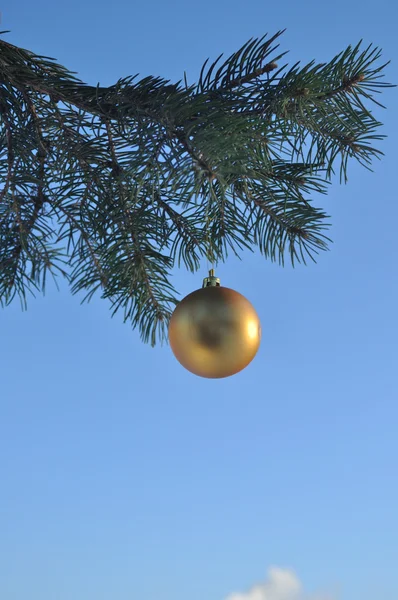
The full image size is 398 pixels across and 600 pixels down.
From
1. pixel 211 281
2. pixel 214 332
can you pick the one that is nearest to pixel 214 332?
pixel 214 332

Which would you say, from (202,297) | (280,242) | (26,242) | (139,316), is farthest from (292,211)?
(26,242)

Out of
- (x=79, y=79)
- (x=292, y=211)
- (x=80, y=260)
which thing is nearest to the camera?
(x=79, y=79)

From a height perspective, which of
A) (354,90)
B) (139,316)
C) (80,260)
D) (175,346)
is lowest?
(175,346)

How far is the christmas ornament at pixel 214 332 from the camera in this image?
126 cm

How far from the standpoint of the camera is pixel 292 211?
150cm

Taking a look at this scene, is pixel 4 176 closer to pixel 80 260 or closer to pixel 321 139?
pixel 80 260

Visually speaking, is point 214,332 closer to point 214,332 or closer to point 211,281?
point 214,332

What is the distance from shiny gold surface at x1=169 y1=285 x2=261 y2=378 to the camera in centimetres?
126

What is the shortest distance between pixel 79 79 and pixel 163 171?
248 millimetres

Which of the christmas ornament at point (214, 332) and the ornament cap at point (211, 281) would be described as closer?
the christmas ornament at point (214, 332)

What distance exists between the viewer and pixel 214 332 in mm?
1260

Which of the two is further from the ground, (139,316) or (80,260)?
(80,260)

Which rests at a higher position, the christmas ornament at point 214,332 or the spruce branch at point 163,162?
the spruce branch at point 163,162

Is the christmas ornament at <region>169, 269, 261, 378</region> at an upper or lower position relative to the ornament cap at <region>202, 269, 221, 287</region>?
lower
